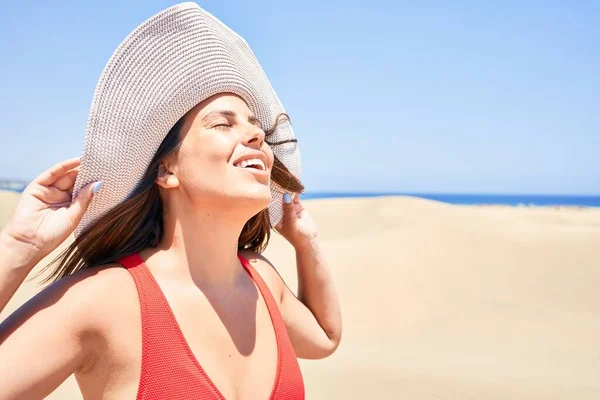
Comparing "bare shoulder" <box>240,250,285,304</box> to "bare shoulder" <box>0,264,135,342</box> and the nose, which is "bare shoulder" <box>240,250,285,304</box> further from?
"bare shoulder" <box>0,264,135,342</box>

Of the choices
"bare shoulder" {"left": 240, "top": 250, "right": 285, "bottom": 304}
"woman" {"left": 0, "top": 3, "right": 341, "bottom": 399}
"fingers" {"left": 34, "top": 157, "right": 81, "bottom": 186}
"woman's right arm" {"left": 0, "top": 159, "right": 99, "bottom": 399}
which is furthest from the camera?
"bare shoulder" {"left": 240, "top": 250, "right": 285, "bottom": 304}

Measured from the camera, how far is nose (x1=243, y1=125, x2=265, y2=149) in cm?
212

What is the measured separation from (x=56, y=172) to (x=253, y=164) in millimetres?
690

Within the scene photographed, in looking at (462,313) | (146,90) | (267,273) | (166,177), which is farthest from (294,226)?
(462,313)

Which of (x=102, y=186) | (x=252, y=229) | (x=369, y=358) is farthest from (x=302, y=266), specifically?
(x=369, y=358)

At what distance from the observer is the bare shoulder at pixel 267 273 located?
260 centimetres

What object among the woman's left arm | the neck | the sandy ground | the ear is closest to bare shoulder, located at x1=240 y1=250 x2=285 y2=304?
the woman's left arm

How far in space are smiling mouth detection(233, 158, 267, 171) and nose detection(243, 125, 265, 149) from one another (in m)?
0.06

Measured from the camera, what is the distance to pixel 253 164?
212 cm

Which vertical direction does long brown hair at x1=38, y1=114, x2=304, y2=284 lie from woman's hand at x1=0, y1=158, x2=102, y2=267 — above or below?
below

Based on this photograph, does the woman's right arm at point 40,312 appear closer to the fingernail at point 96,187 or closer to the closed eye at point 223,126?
the fingernail at point 96,187

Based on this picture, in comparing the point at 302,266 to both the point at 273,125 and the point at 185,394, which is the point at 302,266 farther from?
the point at 185,394

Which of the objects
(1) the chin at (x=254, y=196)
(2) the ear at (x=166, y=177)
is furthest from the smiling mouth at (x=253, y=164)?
(2) the ear at (x=166, y=177)

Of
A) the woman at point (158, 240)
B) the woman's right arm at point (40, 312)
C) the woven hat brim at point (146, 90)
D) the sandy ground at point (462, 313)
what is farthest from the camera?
the sandy ground at point (462, 313)
